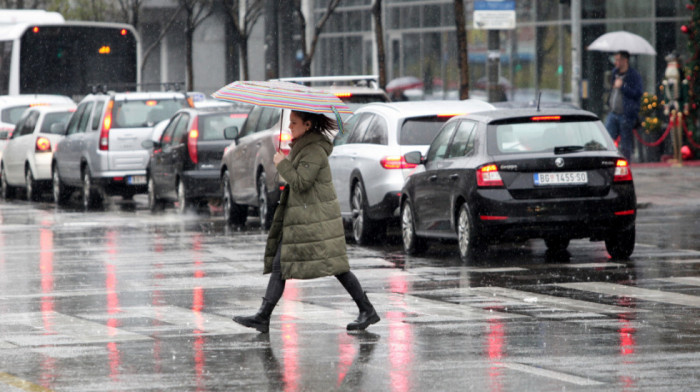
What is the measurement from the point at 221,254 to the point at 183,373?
26.4 ft

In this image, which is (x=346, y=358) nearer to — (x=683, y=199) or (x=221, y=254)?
(x=221, y=254)

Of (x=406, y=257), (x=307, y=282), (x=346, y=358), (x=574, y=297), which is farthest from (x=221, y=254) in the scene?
(x=346, y=358)

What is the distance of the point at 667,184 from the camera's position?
1007 inches

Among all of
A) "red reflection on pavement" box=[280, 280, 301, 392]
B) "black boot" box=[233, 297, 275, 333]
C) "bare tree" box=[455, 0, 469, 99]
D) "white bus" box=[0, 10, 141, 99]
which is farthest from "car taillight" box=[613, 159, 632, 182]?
"white bus" box=[0, 10, 141, 99]

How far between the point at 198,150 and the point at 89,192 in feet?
11.6

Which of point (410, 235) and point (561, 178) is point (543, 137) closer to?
point (561, 178)

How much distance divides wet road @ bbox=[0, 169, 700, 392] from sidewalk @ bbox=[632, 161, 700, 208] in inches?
177

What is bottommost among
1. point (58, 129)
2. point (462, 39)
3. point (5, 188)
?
point (5, 188)

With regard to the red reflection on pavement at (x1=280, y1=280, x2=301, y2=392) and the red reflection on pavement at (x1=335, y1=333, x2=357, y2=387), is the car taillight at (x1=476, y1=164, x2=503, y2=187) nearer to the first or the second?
the red reflection on pavement at (x1=280, y1=280, x2=301, y2=392)

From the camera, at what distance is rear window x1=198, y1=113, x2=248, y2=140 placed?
74.5 ft

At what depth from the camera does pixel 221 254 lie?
1638cm

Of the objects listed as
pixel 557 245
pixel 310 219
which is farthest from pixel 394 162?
pixel 310 219

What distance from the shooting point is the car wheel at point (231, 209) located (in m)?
21.4

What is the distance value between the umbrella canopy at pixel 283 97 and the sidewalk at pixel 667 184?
12559 mm
